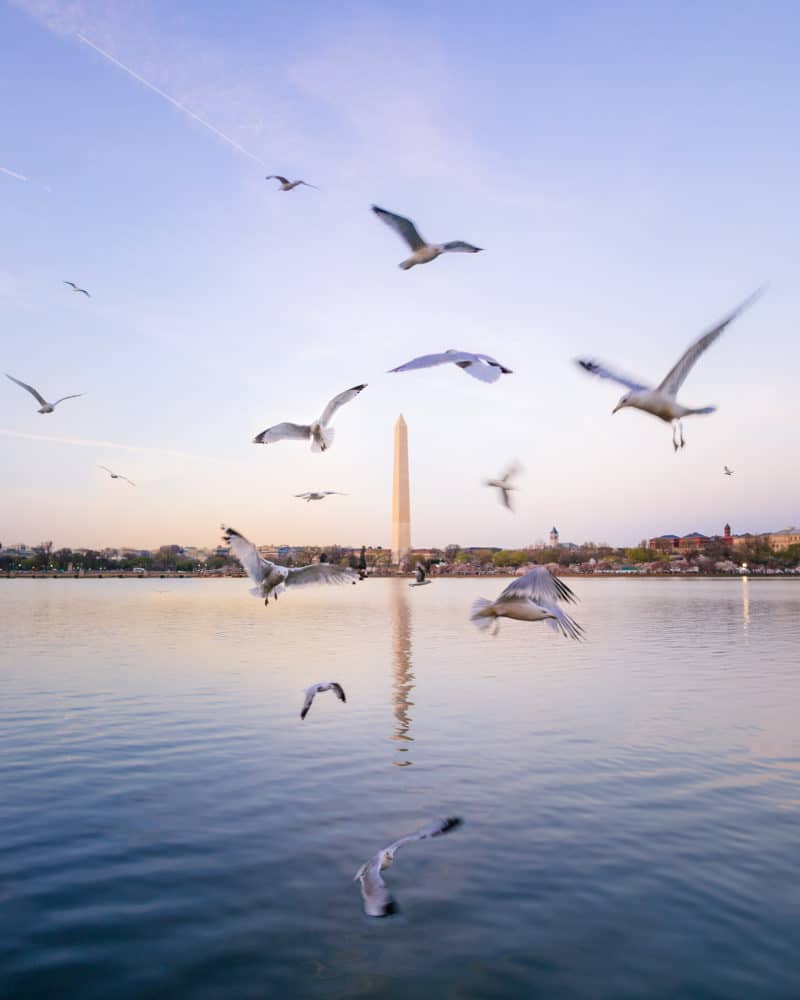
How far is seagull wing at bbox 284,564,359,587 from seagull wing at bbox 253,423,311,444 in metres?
1.67

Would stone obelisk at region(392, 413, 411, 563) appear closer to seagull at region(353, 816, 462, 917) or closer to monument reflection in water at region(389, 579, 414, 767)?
monument reflection in water at region(389, 579, 414, 767)

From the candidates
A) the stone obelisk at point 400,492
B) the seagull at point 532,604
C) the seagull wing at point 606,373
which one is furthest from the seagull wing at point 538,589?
the stone obelisk at point 400,492

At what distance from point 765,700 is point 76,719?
620 inches

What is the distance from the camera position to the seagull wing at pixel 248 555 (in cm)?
982

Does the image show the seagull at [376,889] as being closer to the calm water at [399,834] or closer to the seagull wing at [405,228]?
the calm water at [399,834]

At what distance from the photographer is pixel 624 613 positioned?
58.4 meters

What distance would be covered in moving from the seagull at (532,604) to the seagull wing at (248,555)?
9.78 ft

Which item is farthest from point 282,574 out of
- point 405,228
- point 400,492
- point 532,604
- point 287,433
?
point 400,492

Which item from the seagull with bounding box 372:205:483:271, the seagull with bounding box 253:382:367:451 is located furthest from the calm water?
the seagull with bounding box 372:205:483:271

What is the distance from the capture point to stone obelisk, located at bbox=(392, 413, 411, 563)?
10359cm

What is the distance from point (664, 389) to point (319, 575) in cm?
501

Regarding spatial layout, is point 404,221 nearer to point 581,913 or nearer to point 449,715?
point 581,913

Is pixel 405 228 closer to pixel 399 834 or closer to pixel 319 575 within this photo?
pixel 319 575

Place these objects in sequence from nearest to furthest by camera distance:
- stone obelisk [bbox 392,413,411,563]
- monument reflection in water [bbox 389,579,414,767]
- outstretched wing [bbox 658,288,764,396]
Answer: outstretched wing [bbox 658,288,764,396]
monument reflection in water [bbox 389,579,414,767]
stone obelisk [bbox 392,413,411,563]
